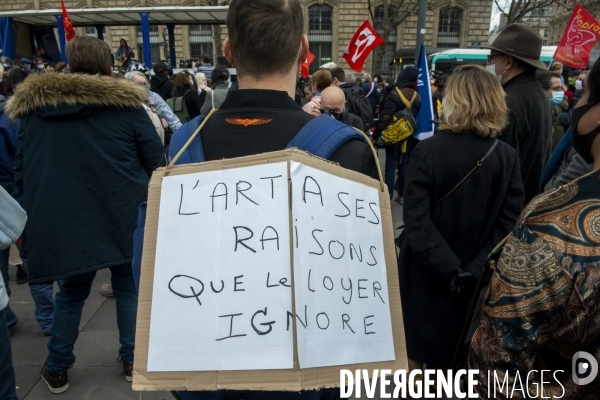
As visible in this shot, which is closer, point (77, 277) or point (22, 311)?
point (77, 277)

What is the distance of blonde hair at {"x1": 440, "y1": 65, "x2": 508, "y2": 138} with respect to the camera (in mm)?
2135

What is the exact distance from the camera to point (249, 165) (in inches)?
39.6

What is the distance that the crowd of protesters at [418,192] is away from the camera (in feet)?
3.32

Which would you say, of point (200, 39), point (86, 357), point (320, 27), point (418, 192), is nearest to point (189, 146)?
point (418, 192)

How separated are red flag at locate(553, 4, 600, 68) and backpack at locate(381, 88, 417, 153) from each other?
435 centimetres

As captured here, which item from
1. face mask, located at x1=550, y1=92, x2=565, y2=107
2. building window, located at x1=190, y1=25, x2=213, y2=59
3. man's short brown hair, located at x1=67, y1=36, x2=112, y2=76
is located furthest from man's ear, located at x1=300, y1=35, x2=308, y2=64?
building window, located at x1=190, y1=25, x2=213, y2=59

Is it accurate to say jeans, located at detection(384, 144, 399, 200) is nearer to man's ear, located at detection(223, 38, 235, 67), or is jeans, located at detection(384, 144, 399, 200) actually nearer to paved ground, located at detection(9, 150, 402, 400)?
paved ground, located at detection(9, 150, 402, 400)

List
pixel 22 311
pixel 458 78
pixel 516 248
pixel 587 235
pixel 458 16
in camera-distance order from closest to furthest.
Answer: pixel 587 235 < pixel 516 248 < pixel 458 78 < pixel 22 311 < pixel 458 16

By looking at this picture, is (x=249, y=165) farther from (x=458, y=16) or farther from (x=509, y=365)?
(x=458, y=16)

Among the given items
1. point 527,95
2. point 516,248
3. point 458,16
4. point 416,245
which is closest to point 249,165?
point 516,248

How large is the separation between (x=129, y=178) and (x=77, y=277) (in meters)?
0.64

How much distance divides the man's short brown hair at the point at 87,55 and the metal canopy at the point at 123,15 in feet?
41.3

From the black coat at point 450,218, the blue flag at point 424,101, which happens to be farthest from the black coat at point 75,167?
the blue flag at point 424,101

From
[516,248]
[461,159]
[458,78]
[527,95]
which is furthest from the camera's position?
[527,95]
